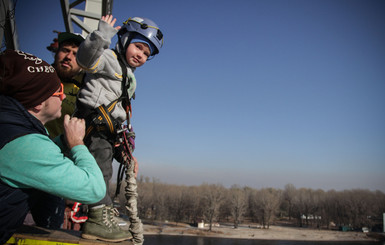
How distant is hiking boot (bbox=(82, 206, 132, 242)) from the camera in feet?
6.72

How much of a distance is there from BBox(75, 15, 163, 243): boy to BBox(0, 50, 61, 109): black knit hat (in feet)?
1.84

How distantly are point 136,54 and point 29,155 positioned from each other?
172 centimetres

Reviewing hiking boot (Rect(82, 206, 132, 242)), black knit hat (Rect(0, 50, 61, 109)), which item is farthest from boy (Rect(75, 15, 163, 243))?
black knit hat (Rect(0, 50, 61, 109))

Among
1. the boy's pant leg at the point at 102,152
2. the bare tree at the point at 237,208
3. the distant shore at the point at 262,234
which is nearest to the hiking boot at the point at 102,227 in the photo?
the boy's pant leg at the point at 102,152

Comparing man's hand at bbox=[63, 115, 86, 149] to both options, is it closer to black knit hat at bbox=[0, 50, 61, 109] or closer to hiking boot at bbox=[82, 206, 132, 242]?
black knit hat at bbox=[0, 50, 61, 109]

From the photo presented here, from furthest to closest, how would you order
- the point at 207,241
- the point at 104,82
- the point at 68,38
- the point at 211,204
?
the point at 211,204
the point at 207,241
the point at 68,38
the point at 104,82

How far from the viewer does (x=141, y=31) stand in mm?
Answer: 2857

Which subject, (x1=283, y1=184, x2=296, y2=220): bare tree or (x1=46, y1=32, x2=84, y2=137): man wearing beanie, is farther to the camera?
(x1=283, y1=184, x2=296, y2=220): bare tree

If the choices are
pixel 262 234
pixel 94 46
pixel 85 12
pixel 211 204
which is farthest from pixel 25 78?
pixel 211 204

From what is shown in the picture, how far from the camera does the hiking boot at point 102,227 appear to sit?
2.05 metres

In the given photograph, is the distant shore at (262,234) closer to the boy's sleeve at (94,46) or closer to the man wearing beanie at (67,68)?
the man wearing beanie at (67,68)

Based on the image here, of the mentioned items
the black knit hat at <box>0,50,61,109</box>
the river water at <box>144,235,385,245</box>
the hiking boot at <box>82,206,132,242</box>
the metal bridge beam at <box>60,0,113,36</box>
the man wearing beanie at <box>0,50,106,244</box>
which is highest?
Result: the metal bridge beam at <box>60,0,113,36</box>

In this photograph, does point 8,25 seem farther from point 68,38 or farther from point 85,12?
point 85,12

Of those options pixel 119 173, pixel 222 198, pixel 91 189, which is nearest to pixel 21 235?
pixel 91 189
